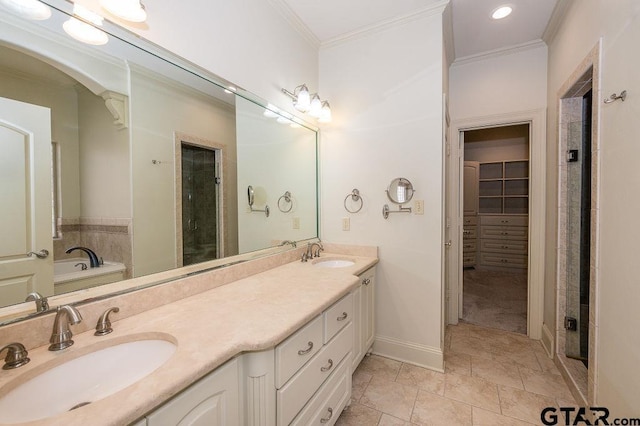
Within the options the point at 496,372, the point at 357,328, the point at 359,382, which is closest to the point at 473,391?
the point at 496,372

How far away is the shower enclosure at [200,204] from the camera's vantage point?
1.44 m

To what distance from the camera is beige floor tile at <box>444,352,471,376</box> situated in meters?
2.05

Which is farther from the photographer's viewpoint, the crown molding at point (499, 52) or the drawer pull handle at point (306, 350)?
the crown molding at point (499, 52)

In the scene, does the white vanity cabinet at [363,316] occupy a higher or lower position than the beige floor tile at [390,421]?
higher

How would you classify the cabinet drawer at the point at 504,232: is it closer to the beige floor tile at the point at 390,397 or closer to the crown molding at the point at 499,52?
the crown molding at the point at 499,52

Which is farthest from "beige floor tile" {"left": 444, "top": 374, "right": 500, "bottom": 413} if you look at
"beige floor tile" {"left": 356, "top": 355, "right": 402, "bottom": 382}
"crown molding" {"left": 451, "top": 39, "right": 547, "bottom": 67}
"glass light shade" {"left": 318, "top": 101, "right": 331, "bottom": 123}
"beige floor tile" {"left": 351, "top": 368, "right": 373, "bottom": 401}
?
"crown molding" {"left": 451, "top": 39, "right": 547, "bottom": 67}

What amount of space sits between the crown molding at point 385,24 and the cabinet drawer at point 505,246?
431cm

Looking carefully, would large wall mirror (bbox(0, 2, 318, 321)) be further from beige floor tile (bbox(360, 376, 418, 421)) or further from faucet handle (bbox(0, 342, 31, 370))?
beige floor tile (bbox(360, 376, 418, 421))

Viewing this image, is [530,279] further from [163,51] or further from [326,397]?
[163,51]

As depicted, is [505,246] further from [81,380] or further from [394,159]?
[81,380]

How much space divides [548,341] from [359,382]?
170cm

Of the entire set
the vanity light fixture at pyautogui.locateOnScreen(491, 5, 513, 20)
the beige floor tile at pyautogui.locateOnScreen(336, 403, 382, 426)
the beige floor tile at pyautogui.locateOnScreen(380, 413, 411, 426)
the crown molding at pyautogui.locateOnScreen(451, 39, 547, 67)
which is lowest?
the beige floor tile at pyautogui.locateOnScreen(336, 403, 382, 426)

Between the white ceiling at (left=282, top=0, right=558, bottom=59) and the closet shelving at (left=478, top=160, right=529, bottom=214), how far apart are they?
3.16m

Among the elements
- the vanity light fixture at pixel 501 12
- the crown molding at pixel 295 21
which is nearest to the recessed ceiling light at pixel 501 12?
the vanity light fixture at pixel 501 12
